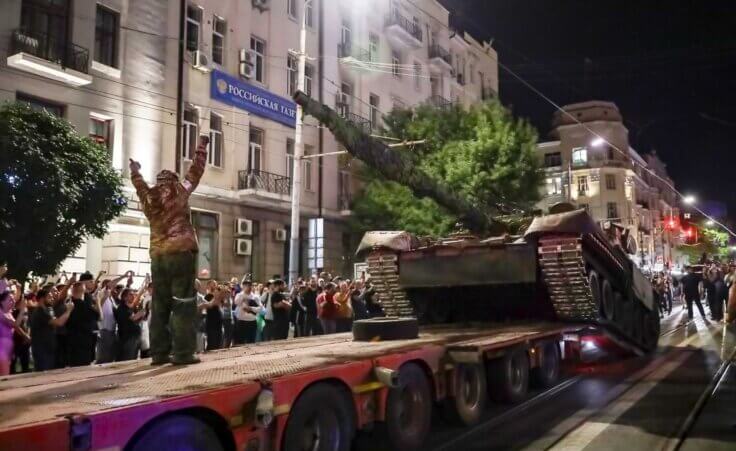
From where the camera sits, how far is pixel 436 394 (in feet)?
21.9

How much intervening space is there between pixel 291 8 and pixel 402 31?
7.37 metres

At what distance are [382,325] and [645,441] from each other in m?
3.13

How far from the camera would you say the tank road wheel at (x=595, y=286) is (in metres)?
11.0

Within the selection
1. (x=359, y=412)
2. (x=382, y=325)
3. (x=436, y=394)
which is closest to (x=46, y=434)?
(x=359, y=412)

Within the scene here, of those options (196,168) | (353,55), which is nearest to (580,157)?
(353,55)

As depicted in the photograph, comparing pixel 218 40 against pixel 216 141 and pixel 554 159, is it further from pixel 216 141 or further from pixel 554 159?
pixel 554 159

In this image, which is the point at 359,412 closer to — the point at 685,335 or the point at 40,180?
the point at 40,180

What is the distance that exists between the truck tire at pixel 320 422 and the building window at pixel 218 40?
18572 mm

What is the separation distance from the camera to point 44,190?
12.9 m

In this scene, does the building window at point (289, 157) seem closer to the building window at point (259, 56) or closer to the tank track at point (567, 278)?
the building window at point (259, 56)

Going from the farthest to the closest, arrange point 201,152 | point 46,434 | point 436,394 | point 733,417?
point 733,417 → point 436,394 → point 201,152 → point 46,434

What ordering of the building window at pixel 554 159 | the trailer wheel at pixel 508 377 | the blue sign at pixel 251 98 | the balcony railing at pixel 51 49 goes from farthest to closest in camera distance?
1. the building window at pixel 554 159
2. the blue sign at pixel 251 98
3. the balcony railing at pixel 51 49
4. the trailer wheel at pixel 508 377

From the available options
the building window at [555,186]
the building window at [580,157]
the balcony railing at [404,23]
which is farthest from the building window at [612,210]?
the balcony railing at [404,23]

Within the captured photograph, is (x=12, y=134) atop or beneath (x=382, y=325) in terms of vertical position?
atop
